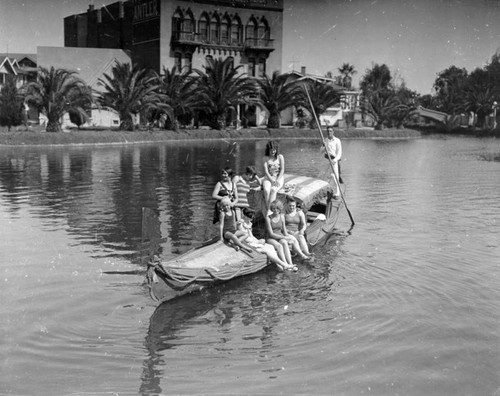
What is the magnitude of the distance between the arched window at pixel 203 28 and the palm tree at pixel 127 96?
1867 centimetres

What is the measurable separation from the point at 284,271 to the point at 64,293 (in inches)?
163

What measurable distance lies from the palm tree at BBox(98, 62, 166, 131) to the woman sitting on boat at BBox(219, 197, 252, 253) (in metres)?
38.3

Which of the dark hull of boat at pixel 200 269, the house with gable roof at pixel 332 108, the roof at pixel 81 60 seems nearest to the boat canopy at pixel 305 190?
the dark hull of boat at pixel 200 269

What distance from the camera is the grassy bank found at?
4619 cm

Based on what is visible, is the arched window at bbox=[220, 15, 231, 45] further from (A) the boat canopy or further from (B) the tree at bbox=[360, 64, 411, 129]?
(A) the boat canopy

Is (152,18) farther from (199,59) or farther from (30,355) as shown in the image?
(30,355)

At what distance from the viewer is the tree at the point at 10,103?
1982 inches

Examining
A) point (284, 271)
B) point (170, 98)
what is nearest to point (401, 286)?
point (284, 271)

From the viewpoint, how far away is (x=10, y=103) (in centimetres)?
5044

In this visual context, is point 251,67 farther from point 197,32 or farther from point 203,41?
point 197,32

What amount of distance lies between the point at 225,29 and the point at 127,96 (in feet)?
79.2

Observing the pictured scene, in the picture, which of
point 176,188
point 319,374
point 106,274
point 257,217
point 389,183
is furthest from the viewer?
point 389,183

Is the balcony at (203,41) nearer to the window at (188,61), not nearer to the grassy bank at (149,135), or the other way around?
the window at (188,61)

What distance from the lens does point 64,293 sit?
1177 centimetres
